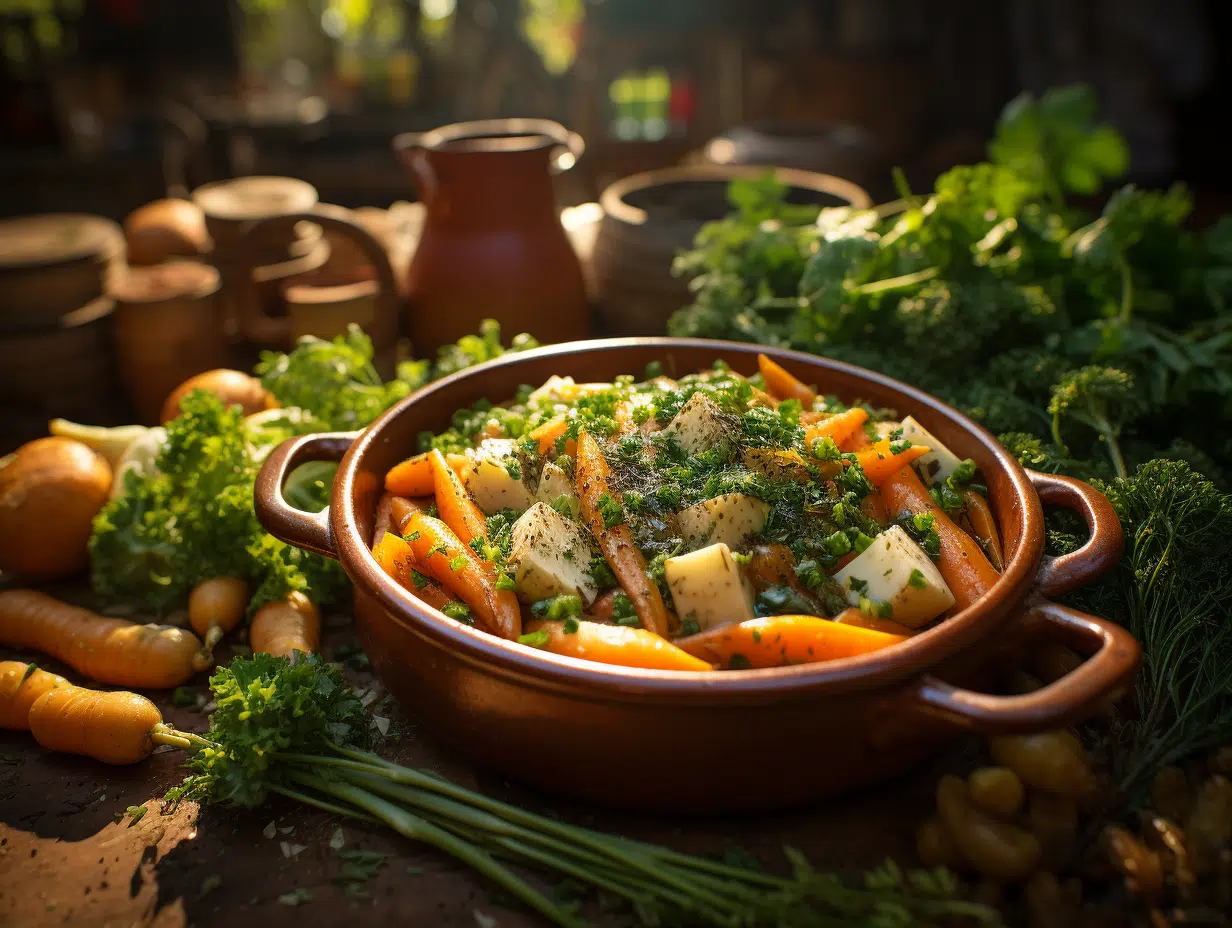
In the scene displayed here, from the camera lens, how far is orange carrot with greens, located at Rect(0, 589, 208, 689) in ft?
8.05

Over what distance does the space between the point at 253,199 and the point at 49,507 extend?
2.27 m

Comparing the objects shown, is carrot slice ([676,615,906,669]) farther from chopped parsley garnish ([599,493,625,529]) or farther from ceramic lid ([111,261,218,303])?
ceramic lid ([111,261,218,303])

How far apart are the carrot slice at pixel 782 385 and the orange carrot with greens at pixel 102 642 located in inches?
67.9

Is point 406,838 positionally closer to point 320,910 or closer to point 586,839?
point 320,910

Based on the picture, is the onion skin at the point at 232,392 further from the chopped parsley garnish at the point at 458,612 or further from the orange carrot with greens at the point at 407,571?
the chopped parsley garnish at the point at 458,612

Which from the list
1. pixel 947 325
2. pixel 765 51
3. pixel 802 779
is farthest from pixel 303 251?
pixel 765 51

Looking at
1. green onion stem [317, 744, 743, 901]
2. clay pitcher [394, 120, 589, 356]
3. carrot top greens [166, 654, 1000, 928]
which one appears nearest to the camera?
→ carrot top greens [166, 654, 1000, 928]

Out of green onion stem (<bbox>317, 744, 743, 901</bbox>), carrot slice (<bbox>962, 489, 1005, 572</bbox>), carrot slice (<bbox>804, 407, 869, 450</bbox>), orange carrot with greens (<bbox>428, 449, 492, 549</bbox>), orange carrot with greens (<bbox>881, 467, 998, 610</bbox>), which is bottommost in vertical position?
green onion stem (<bbox>317, 744, 743, 901</bbox>)

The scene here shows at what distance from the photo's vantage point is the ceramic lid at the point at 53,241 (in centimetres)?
384

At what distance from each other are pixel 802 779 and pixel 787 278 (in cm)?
233

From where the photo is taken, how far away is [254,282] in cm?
379

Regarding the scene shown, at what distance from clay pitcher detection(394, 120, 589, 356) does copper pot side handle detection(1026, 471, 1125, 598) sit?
2268 mm

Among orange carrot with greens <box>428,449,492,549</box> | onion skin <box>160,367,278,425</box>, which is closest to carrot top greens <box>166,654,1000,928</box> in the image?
orange carrot with greens <box>428,449,492,549</box>

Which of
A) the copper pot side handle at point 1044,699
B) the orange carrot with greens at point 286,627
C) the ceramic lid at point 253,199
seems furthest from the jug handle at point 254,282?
the copper pot side handle at point 1044,699
